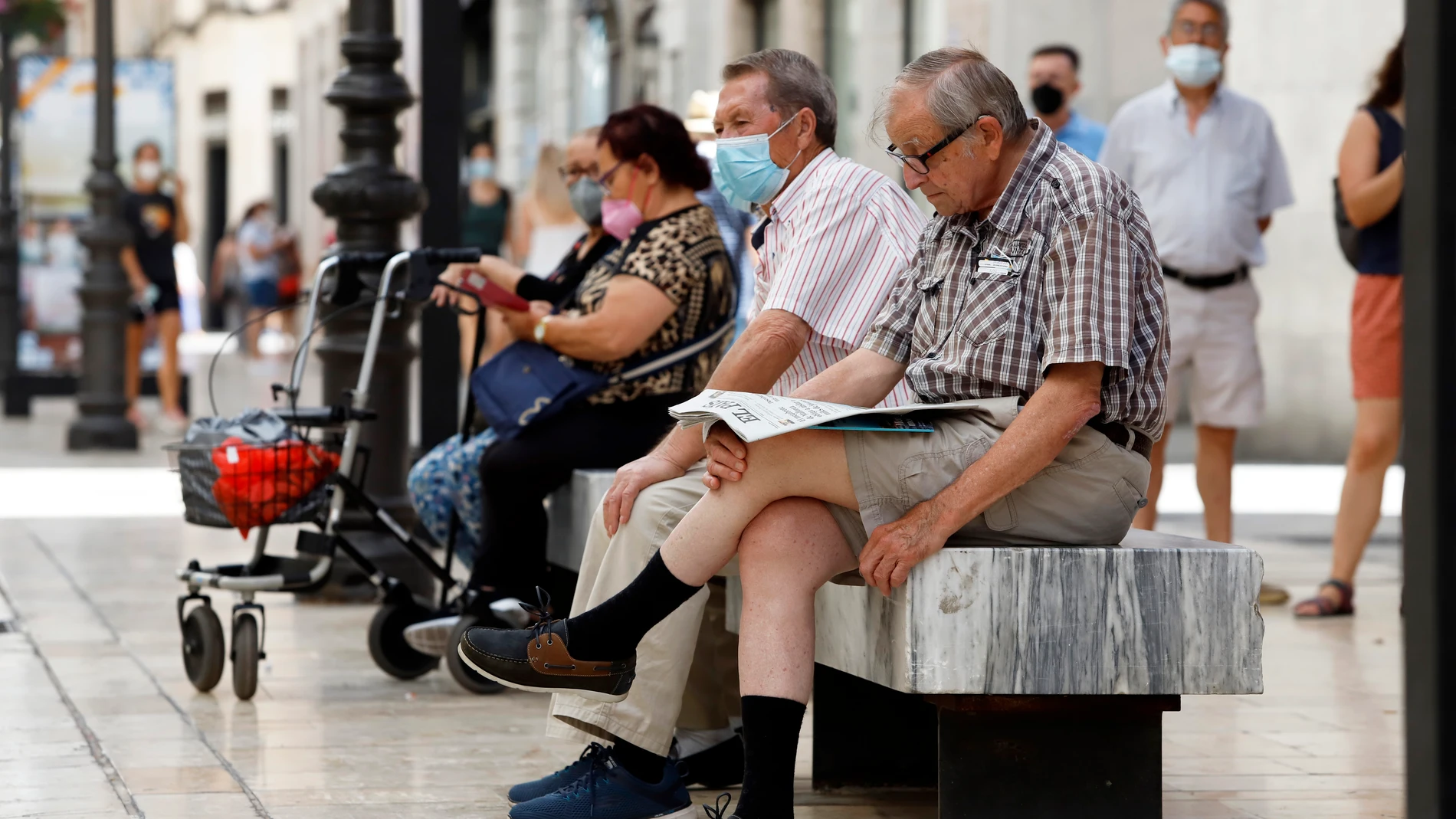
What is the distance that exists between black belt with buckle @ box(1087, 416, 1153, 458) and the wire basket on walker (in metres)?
2.28

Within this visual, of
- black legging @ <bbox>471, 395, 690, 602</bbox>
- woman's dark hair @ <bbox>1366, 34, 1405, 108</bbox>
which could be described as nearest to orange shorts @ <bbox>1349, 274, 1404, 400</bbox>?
woman's dark hair @ <bbox>1366, 34, 1405, 108</bbox>

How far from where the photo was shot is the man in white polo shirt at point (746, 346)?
3.96m

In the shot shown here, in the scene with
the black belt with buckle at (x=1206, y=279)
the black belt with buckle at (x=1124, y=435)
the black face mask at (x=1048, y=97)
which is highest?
the black face mask at (x=1048, y=97)

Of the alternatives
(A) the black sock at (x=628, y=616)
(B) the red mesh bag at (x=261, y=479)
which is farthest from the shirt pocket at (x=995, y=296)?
(B) the red mesh bag at (x=261, y=479)

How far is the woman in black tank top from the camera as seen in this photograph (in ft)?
21.6

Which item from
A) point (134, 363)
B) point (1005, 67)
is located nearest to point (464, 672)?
point (1005, 67)

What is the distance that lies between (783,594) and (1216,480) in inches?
150

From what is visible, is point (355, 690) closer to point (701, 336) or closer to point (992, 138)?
point (701, 336)

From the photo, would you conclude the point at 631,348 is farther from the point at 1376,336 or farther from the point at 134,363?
the point at 134,363

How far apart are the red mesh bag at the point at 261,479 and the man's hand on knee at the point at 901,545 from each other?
82.4 inches

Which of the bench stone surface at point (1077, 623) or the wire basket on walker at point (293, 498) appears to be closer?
the bench stone surface at point (1077, 623)

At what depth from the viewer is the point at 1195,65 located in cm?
704

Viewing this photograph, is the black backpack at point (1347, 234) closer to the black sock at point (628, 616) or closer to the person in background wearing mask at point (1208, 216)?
the person in background wearing mask at point (1208, 216)

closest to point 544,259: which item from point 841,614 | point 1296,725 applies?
point 1296,725
